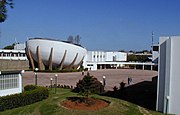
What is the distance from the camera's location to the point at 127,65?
3888 inches

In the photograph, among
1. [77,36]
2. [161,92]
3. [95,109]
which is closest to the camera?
[95,109]

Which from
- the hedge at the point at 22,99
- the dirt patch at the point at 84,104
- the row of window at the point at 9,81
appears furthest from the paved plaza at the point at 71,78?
the dirt patch at the point at 84,104

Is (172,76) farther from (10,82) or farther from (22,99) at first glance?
(10,82)

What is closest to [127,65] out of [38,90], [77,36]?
[77,36]

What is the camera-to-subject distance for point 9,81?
21.6m

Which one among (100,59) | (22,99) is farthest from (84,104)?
(100,59)

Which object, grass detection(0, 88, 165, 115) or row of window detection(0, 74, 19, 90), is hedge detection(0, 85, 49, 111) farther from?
row of window detection(0, 74, 19, 90)

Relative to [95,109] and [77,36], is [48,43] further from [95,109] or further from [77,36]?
[77,36]

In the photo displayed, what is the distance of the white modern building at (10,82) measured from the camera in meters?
20.8

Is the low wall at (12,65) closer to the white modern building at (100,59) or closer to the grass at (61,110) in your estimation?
the grass at (61,110)

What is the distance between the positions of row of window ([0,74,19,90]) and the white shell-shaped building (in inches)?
1516

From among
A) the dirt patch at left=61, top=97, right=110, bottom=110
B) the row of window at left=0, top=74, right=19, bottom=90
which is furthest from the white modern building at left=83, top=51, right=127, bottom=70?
the dirt patch at left=61, top=97, right=110, bottom=110

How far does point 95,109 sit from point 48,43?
45410mm

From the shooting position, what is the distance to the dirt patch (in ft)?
57.8
